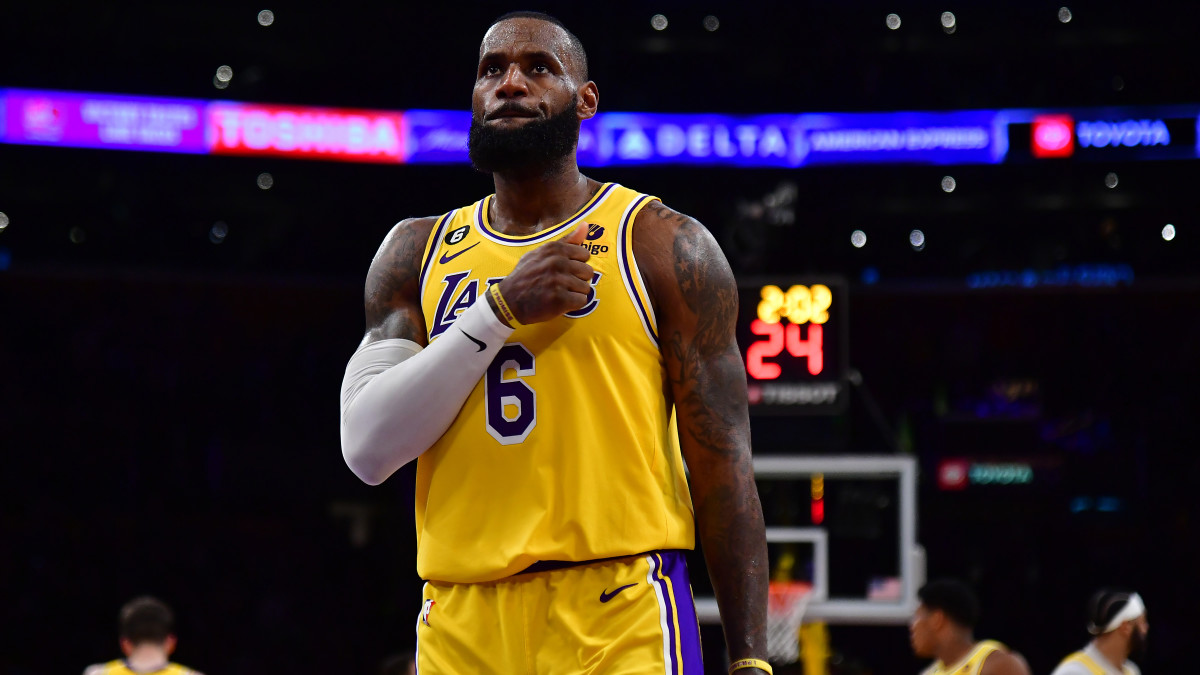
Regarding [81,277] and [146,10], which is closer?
[81,277]

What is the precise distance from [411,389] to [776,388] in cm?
528

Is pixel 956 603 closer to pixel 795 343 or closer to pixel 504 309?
pixel 795 343

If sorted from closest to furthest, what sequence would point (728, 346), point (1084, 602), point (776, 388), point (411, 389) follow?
point (411, 389) → point (728, 346) → point (776, 388) → point (1084, 602)

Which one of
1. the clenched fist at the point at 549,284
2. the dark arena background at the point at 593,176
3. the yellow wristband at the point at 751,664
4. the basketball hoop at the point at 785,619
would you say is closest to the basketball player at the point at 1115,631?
the basketball hoop at the point at 785,619

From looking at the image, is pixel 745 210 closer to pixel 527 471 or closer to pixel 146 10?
pixel 527 471

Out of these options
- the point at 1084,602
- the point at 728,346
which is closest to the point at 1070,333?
the point at 1084,602

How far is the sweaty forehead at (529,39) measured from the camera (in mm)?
2719

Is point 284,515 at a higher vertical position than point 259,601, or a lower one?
higher

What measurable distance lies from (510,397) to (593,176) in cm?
1480

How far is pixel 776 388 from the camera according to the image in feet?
24.9

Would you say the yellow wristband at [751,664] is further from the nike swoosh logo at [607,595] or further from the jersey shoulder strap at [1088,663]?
the jersey shoulder strap at [1088,663]

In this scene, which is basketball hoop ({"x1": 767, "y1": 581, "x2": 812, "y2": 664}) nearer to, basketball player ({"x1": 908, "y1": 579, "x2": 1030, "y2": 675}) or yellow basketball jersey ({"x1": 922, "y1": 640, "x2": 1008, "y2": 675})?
basketball player ({"x1": 908, "y1": 579, "x2": 1030, "y2": 675})

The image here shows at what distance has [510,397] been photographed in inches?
100

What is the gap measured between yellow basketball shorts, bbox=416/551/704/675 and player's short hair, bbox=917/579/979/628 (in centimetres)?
479
